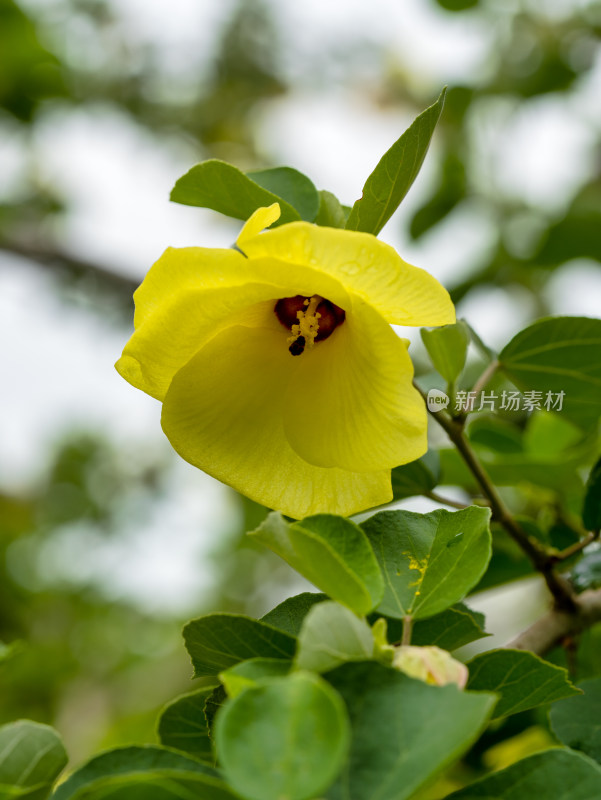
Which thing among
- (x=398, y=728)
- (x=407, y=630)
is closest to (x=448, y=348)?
(x=407, y=630)

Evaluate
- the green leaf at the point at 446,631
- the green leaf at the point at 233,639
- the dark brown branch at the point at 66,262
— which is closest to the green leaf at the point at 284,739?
the green leaf at the point at 233,639

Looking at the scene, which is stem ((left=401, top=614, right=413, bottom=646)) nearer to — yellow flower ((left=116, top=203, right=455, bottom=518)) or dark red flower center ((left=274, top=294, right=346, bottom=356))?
yellow flower ((left=116, top=203, right=455, bottom=518))

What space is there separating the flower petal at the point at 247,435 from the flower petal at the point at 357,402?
25 mm

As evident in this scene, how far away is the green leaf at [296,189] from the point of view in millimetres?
739

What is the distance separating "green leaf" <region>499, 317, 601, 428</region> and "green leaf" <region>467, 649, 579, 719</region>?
500mm

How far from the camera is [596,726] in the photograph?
76cm

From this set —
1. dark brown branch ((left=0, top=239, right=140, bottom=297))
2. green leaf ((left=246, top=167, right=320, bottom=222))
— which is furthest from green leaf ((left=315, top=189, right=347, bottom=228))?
dark brown branch ((left=0, top=239, right=140, bottom=297))

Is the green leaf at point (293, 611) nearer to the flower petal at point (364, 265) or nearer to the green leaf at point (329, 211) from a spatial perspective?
the flower petal at point (364, 265)

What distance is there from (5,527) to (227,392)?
3883 mm

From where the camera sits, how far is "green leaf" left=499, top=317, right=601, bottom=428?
3.09ft

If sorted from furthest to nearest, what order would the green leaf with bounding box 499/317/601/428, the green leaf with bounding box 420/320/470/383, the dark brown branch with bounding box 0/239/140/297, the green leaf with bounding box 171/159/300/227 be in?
the dark brown branch with bounding box 0/239/140/297, the green leaf with bounding box 499/317/601/428, the green leaf with bounding box 420/320/470/383, the green leaf with bounding box 171/159/300/227

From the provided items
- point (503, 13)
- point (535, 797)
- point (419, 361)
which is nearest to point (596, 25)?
point (503, 13)

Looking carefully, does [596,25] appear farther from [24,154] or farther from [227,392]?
[24,154]

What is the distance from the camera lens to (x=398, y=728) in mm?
411
